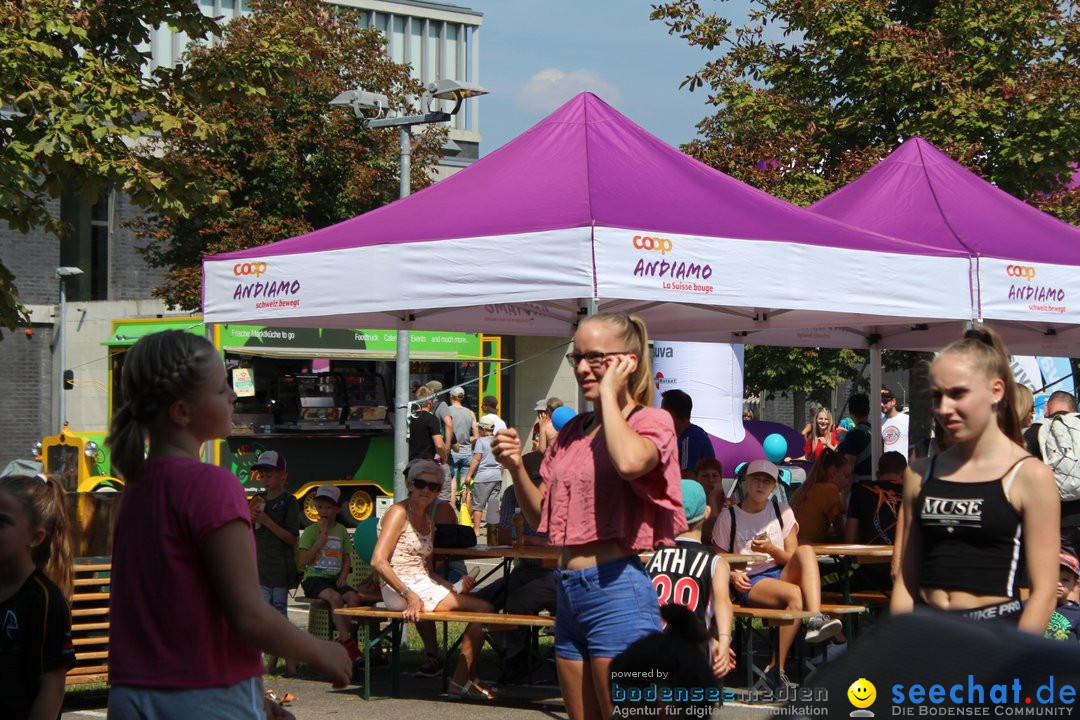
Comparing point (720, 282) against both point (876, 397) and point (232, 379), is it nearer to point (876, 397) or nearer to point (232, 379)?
point (876, 397)

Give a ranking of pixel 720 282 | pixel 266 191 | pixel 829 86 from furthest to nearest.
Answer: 1. pixel 266 191
2. pixel 829 86
3. pixel 720 282

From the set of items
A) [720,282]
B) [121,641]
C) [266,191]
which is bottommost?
[121,641]

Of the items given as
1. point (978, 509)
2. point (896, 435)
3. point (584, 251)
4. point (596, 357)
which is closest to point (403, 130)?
point (896, 435)

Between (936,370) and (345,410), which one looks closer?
(936,370)

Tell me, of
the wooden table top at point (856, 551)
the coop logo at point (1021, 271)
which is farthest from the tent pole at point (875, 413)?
the wooden table top at point (856, 551)

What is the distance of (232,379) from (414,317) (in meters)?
9.61

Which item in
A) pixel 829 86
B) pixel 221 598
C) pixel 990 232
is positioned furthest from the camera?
pixel 829 86

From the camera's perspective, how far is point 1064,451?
8.25 meters

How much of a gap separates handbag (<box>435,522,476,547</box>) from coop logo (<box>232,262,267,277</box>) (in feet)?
6.81

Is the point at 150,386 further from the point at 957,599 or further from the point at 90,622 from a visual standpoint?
the point at 90,622

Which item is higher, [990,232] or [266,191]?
[266,191]

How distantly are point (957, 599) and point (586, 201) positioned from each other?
13.5 ft

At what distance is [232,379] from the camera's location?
61.7 feet

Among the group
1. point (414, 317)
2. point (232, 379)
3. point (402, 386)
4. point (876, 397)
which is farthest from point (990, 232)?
point (232, 379)
